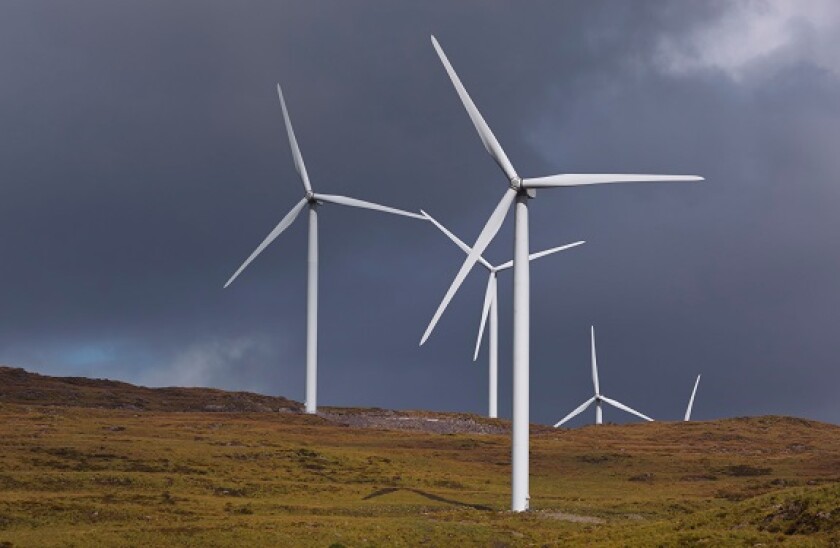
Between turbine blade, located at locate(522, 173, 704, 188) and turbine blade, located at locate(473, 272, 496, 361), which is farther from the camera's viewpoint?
turbine blade, located at locate(473, 272, 496, 361)

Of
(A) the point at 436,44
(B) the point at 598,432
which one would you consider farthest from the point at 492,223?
(B) the point at 598,432

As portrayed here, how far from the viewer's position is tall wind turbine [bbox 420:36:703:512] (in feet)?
252

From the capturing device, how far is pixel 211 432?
398ft

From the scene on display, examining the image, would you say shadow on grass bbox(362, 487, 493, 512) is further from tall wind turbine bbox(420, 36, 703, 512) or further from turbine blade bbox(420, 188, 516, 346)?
turbine blade bbox(420, 188, 516, 346)

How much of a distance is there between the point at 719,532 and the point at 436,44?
130 feet

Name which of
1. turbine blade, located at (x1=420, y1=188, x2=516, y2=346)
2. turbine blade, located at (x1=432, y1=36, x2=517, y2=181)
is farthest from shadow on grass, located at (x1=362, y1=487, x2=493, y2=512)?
turbine blade, located at (x1=432, y1=36, x2=517, y2=181)

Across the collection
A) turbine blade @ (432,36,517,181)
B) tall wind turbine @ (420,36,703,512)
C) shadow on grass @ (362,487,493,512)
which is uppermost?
turbine blade @ (432,36,517,181)

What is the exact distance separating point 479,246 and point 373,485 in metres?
26.9

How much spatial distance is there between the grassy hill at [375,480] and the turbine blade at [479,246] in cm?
1172

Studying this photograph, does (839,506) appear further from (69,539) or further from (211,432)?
(211,432)

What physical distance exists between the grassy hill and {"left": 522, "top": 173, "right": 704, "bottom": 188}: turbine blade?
20514 mm

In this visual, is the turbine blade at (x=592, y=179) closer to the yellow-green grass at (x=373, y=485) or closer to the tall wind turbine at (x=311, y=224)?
the yellow-green grass at (x=373, y=485)

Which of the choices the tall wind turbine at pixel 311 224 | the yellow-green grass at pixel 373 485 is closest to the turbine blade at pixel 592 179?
the yellow-green grass at pixel 373 485

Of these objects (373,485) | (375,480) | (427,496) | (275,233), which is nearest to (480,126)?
(427,496)
